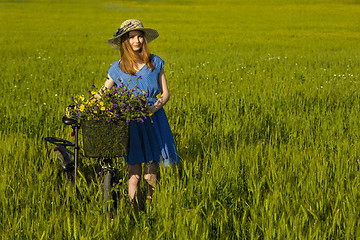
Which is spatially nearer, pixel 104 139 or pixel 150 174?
pixel 104 139

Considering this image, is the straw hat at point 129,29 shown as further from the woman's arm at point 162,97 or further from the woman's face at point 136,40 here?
the woman's arm at point 162,97

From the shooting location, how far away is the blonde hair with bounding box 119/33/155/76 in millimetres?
3363

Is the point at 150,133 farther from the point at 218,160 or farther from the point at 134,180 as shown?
the point at 218,160

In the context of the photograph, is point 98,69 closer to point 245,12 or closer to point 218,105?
point 218,105

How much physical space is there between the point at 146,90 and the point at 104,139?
76 cm

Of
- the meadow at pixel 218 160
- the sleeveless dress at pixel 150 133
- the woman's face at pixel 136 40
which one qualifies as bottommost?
the meadow at pixel 218 160

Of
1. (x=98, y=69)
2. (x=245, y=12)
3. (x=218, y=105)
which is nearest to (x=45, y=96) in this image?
(x=218, y=105)

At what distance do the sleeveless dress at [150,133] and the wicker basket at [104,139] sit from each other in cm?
47

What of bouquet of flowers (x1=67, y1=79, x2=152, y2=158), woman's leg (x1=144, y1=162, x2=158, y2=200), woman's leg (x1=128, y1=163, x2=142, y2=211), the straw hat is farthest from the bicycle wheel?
the straw hat

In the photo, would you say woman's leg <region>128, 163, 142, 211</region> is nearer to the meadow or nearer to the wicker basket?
the meadow

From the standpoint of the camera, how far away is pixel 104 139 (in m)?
2.72

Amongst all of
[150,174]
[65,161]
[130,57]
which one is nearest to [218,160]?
[150,174]

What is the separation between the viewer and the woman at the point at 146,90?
10.8 feet

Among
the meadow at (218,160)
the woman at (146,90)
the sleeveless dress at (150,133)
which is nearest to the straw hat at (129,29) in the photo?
the woman at (146,90)
